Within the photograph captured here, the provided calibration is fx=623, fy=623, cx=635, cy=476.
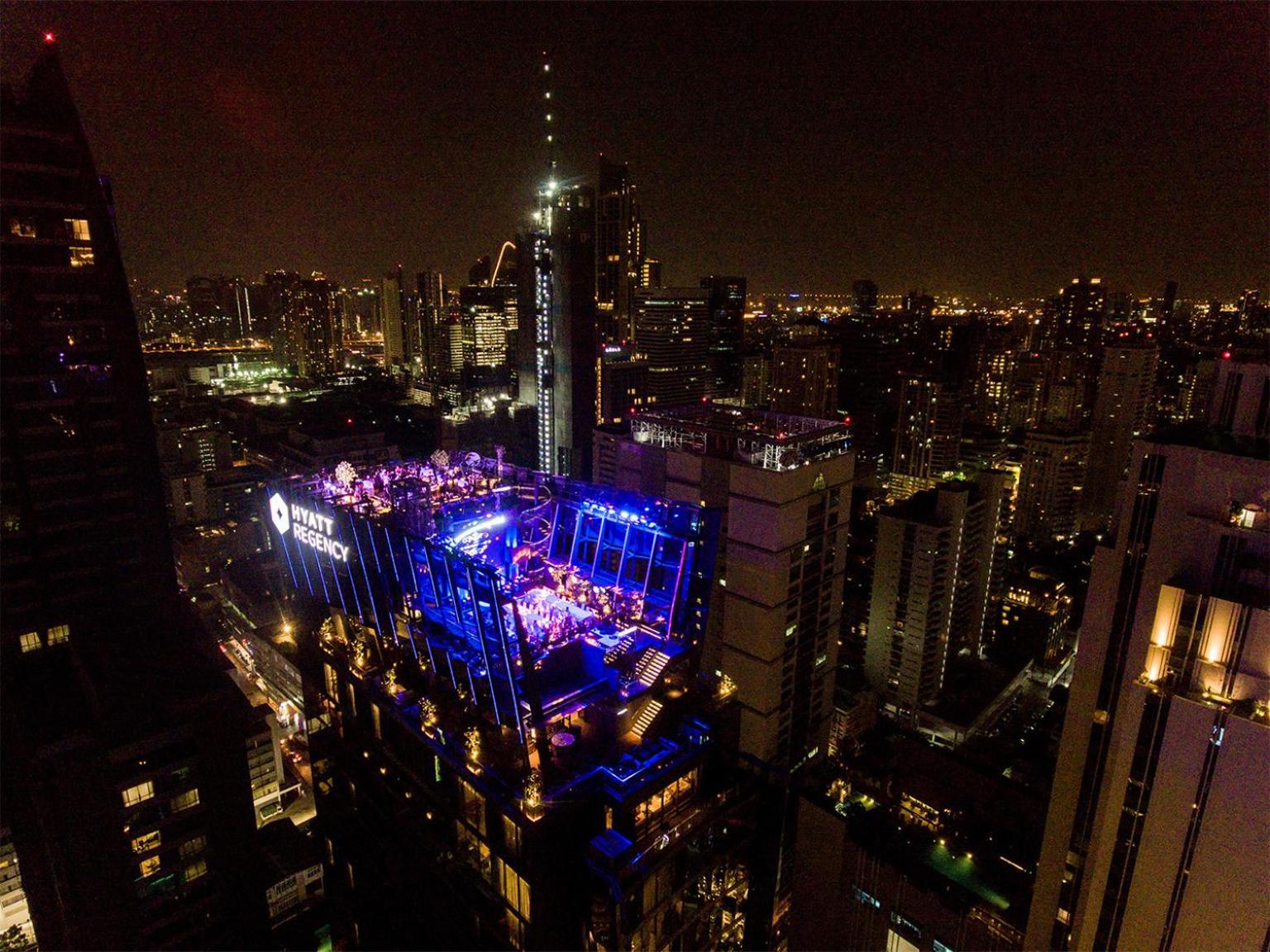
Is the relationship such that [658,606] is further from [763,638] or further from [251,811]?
[251,811]

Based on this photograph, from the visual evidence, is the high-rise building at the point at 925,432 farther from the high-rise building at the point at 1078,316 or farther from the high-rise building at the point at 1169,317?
the high-rise building at the point at 1078,316

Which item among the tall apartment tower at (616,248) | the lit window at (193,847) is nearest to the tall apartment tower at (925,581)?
the lit window at (193,847)

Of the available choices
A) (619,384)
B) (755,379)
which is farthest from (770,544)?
(755,379)

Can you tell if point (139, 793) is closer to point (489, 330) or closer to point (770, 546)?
point (770, 546)

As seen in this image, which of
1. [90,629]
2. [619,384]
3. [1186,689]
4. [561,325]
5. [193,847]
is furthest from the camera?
[619,384]

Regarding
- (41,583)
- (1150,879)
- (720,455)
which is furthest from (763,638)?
(41,583)

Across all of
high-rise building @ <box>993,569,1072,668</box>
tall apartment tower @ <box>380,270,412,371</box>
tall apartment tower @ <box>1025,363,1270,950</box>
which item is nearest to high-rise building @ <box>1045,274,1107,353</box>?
high-rise building @ <box>993,569,1072,668</box>
